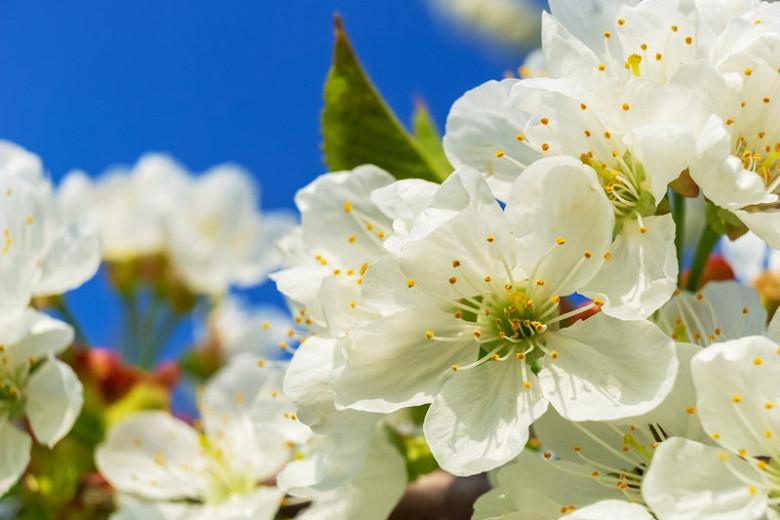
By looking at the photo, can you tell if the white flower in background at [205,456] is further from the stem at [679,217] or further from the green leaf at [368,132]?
the stem at [679,217]

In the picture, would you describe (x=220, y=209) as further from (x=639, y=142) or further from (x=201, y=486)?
(x=639, y=142)

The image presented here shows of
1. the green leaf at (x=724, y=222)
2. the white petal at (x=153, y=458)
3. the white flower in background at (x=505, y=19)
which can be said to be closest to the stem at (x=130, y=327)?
the white petal at (x=153, y=458)

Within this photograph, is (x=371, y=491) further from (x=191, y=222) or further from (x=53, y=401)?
(x=191, y=222)

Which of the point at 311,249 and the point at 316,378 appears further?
the point at 311,249

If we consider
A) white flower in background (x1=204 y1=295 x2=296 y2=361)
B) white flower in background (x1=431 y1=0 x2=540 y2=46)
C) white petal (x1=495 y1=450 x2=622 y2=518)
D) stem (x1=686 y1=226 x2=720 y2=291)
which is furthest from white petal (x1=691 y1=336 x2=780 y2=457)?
white flower in background (x1=431 y1=0 x2=540 y2=46)

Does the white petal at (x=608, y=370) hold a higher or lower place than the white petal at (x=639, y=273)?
lower

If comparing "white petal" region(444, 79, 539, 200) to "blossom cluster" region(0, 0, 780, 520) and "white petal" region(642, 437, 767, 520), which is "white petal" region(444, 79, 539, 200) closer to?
"blossom cluster" region(0, 0, 780, 520)

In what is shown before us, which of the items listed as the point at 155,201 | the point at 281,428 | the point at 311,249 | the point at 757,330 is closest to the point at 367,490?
the point at 281,428
